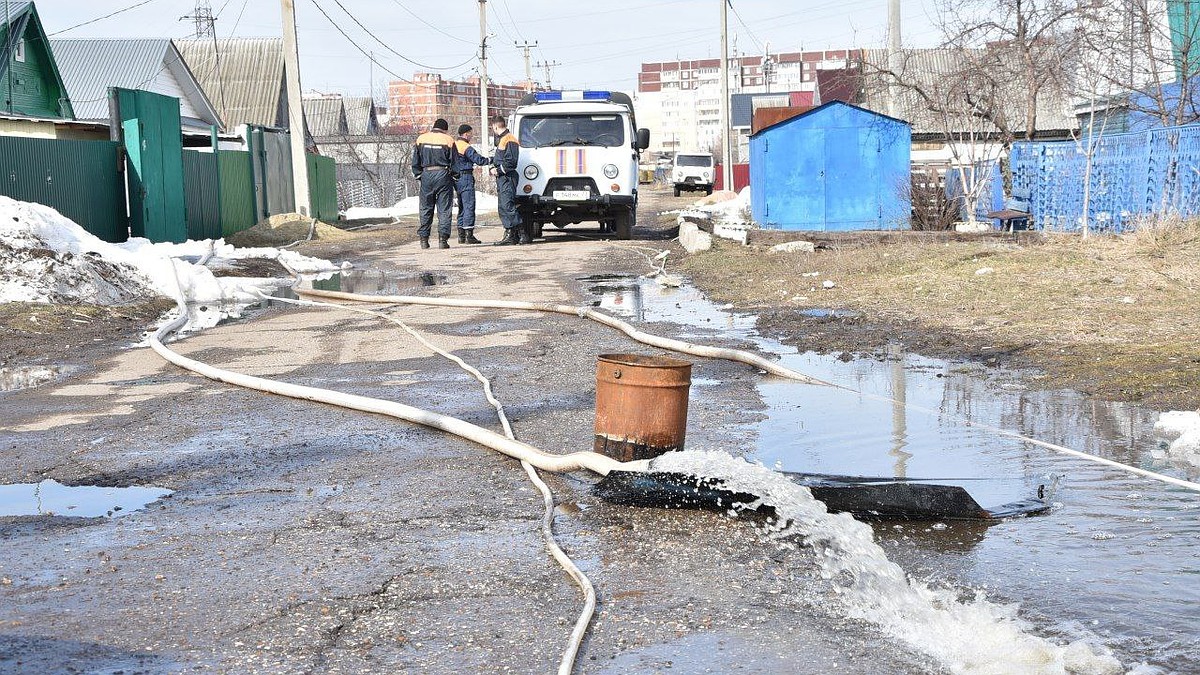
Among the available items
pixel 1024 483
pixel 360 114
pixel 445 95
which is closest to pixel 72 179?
pixel 1024 483

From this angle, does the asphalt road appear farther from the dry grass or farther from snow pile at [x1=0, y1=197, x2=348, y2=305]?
snow pile at [x1=0, y1=197, x2=348, y2=305]

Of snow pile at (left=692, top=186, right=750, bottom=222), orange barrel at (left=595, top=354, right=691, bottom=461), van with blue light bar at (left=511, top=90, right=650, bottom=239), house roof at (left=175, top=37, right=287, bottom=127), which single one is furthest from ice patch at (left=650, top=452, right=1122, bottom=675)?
house roof at (left=175, top=37, right=287, bottom=127)

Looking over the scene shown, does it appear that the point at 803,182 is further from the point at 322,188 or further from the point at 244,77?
the point at 244,77

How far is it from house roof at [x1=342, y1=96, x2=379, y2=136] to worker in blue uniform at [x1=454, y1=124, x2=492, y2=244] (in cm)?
5501

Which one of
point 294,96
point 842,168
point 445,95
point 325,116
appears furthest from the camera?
point 445,95

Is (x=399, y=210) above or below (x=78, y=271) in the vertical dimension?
above

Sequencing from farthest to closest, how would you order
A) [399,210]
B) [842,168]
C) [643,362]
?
1. [399,210]
2. [842,168]
3. [643,362]

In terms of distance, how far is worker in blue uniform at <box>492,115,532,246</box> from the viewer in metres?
19.5

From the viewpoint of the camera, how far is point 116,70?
3891 centimetres

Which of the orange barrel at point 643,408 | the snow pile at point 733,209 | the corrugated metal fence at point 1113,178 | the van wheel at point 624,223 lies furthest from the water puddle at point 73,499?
the snow pile at point 733,209

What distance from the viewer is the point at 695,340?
366 inches

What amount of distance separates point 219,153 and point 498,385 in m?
17.4

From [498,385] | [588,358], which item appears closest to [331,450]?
[498,385]

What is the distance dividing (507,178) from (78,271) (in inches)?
349
